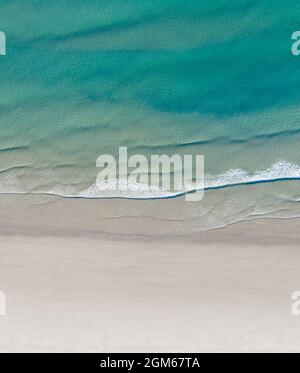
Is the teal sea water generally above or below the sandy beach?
above

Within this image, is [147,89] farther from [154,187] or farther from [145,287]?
[145,287]

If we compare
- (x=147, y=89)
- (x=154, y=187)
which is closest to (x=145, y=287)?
(x=154, y=187)

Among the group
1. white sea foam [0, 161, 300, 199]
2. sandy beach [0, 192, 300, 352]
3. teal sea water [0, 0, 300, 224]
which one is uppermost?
teal sea water [0, 0, 300, 224]

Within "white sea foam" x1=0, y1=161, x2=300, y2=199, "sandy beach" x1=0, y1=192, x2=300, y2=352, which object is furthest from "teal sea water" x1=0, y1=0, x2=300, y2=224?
"sandy beach" x1=0, y1=192, x2=300, y2=352

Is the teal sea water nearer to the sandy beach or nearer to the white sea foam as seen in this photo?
the white sea foam

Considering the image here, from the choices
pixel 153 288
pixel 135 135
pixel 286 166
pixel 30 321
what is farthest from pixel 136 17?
pixel 30 321
